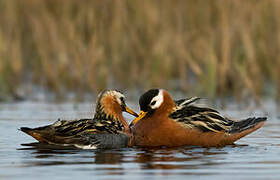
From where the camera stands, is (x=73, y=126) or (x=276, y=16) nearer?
(x=73, y=126)

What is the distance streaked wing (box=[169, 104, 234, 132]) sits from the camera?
11328 millimetres

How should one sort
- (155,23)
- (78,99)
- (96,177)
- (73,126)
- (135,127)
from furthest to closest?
1. (155,23)
2. (78,99)
3. (135,127)
4. (73,126)
5. (96,177)

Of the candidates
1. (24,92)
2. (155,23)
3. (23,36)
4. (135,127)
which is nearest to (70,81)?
(24,92)

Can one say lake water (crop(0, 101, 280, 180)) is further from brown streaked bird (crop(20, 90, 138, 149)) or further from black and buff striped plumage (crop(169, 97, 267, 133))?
black and buff striped plumage (crop(169, 97, 267, 133))

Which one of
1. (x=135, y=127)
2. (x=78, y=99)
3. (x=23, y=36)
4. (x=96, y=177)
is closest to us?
(x=96, y=177)

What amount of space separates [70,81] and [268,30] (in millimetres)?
4374

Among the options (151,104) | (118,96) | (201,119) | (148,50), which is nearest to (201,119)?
(201,119)

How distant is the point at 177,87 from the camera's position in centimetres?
1778

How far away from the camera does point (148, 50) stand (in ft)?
55.8

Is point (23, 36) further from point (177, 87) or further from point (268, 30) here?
point (268, 30)

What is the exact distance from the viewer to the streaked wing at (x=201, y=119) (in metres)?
11.3

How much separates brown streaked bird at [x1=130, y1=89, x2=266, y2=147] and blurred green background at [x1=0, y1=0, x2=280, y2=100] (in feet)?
12.4

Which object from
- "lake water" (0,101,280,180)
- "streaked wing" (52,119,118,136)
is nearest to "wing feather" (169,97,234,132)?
"lake water" (0,101,280,180)

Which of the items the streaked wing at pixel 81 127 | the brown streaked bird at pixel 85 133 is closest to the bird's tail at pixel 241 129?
the brown streaked bird at pixel 85 133
